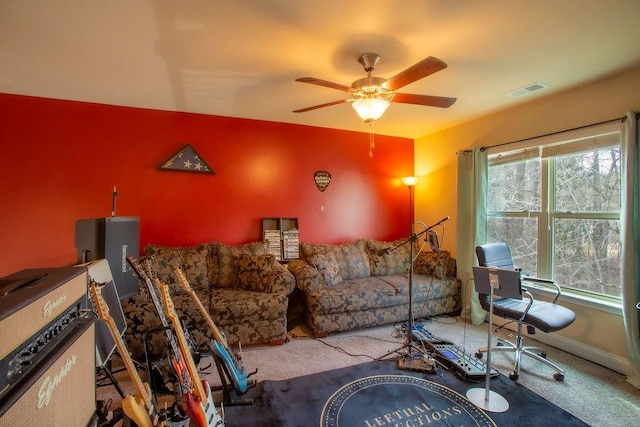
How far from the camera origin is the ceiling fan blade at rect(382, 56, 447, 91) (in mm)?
1597

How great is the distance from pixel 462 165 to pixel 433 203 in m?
0.74

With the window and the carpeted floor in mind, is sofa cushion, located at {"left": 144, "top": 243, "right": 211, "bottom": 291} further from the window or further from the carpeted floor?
the window

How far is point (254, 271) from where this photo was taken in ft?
10.3

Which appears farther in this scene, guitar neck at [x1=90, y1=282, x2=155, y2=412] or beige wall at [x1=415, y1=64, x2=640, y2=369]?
beige wall at [x1=415, y1=64, x2=640, y2=369]

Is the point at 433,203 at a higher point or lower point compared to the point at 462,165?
lower

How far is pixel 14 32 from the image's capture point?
185 cm

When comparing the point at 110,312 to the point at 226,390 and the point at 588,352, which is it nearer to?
the point at 226,390

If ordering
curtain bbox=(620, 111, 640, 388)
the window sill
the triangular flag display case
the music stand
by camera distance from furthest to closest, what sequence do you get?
the triangular flag display case < the window sill < curtain bbox=(620, 111, 640, 388) < the music stand

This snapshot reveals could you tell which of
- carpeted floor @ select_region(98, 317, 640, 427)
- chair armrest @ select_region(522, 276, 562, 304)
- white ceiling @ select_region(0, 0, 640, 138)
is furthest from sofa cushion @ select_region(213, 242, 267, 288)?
chair armrest @ select_region(522, 276, 562, 304)

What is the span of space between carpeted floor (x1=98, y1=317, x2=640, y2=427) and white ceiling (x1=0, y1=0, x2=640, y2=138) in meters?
2.36

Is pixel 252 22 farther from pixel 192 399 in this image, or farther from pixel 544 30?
pixel 192 399

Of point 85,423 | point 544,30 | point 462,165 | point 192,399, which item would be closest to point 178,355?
point 192,399

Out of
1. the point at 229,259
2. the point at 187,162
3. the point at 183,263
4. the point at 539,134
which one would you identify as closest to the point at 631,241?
the point at 539,134

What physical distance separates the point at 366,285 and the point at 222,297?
5.04ft
